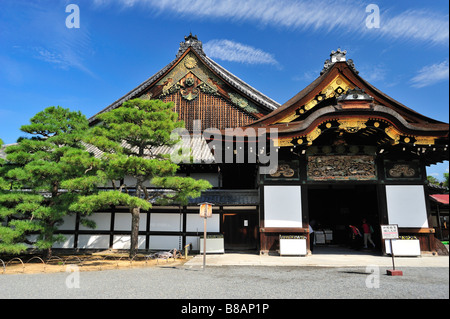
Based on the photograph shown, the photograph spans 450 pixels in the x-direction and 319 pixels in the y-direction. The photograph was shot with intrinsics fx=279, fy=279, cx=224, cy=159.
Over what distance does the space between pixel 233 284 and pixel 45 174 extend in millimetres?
8711

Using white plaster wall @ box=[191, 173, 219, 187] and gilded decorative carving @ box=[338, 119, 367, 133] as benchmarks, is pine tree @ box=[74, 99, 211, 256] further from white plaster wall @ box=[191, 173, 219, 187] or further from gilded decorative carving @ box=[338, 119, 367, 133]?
gilded decorative carving @ box=[338, 119, 367, 133]

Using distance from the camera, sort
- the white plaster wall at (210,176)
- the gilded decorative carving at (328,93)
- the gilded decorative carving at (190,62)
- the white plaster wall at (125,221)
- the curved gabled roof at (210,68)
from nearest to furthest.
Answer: the gilded decorative carving at (328,93), the white plaster wall at (125,221), the white plaster wall at (210,176), the curved gabled roof at (210,68), the gilded decorative carving at (190,62)

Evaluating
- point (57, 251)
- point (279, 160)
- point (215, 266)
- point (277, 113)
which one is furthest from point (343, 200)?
point (57, 251)

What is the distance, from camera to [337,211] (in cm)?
1923

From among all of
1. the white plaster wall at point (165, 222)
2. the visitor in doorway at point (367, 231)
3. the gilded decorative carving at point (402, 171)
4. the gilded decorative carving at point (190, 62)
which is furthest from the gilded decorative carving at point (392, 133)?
the gilded decorative carving at point (190, 62)

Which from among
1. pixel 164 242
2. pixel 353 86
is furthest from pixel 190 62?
pixel 164 242

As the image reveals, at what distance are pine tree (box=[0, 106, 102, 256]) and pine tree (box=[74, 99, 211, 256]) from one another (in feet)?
2.63

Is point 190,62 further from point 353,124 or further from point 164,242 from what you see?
point 353,124

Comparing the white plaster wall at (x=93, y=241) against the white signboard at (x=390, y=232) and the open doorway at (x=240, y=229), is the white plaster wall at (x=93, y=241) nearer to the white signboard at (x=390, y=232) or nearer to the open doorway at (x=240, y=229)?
the open doorway at (x=240, y=229)

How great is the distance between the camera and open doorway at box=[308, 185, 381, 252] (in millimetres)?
17172

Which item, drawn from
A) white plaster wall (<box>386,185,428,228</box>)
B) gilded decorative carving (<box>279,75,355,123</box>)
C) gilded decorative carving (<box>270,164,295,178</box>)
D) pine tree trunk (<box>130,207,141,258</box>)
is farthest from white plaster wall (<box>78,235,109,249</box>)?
white plaster wall (<box>386,185,428,228</box>)

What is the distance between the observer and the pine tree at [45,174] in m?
10.6

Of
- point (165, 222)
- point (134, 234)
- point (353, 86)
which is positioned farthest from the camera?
point (165, 222)

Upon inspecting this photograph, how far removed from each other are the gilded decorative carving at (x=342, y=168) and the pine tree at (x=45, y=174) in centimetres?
917
